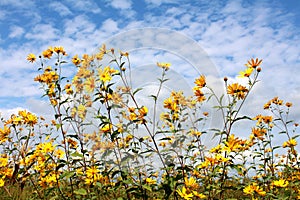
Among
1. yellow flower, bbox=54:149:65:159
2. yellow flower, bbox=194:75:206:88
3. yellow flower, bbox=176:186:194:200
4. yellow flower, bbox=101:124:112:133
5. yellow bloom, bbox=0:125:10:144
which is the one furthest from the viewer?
yellow bloom, bbox=0:125:10:144

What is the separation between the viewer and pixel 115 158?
125 inches

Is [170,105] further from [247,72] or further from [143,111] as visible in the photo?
[247,72]

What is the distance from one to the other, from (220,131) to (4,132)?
9.80 feet

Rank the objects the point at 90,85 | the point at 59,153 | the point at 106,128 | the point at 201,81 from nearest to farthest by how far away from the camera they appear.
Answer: the point at 106,128
the point at 201,81
the point at 90,85
the point at 59,153

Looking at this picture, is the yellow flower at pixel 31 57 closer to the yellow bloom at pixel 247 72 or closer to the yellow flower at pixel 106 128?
the yellow flower at pixel 106 128

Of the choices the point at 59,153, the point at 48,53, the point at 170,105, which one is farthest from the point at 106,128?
the point at 48,53

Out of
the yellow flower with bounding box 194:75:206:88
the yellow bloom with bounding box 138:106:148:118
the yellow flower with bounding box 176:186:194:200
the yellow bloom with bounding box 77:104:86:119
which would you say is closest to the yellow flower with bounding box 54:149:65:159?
the yellow bloom with bounding box 77:104:86:119

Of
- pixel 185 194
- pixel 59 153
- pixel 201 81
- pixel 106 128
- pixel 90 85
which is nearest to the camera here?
pixel 185 194

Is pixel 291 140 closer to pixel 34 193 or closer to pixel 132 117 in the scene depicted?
pixel 132 117

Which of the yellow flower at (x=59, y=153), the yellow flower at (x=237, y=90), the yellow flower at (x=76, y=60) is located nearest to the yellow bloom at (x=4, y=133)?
the yellow flower at (x=59, y=153)

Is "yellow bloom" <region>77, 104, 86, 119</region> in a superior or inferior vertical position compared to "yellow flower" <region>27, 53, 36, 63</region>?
inferior

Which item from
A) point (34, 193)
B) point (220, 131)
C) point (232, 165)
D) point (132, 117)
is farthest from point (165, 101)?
point (34, 193)

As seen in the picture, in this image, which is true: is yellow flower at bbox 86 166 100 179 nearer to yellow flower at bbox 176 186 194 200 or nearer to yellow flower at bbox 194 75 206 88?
yellow flower at bbox 176 186 194 200

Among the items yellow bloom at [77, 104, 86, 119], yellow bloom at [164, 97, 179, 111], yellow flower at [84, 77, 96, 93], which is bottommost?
yellow bloom at [164, 97, 179, 111]
